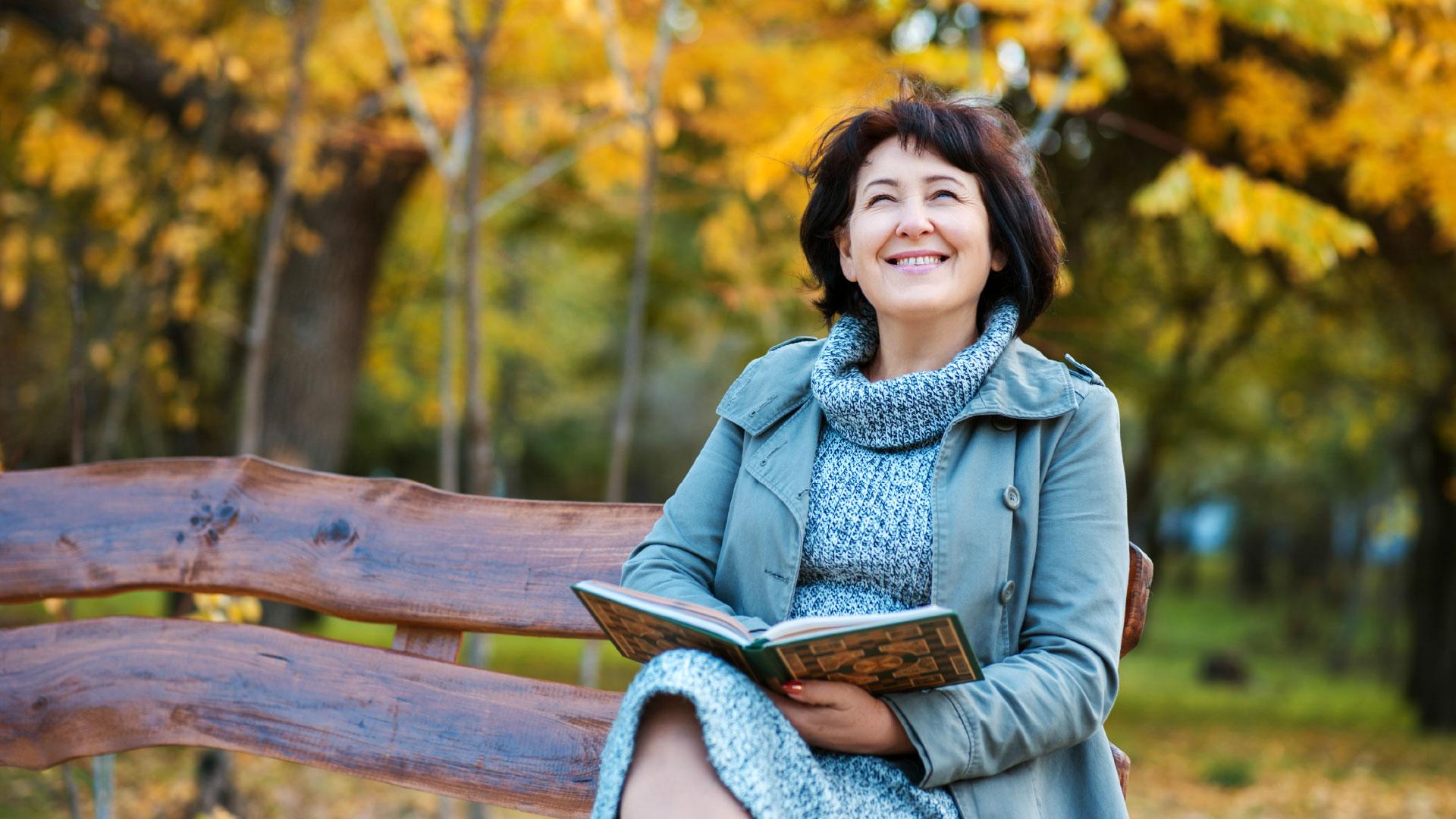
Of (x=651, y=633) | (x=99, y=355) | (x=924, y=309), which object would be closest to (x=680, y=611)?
(x=651, y=633)

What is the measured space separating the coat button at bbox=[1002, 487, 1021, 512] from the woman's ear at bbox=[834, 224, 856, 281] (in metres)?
0.56

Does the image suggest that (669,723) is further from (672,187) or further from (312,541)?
(672,187)

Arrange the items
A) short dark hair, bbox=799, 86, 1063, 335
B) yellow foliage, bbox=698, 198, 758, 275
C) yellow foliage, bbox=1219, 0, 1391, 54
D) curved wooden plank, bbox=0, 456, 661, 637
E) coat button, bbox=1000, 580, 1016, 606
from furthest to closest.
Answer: yellow foliage, bbox=698, 198, 758, 275 → yellow foliage, bbox=1219, 0, 1391, 54 → curved wooden plank, bbox=0, 456, 661, 637 → short dark hair, bbox=799, 86, 1063, 335 → coat button, bbox=1000, 580, 1016, 606

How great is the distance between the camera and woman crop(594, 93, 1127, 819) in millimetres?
1730

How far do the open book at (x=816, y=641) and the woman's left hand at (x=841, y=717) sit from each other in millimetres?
18

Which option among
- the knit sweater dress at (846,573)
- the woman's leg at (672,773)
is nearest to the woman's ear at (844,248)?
the knit sweater dress at (846,573)

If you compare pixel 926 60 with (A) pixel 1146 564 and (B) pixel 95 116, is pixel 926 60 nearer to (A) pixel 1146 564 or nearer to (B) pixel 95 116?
(A) pixel 1146 564

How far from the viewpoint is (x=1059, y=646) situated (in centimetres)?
182

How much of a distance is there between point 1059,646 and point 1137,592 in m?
0.32

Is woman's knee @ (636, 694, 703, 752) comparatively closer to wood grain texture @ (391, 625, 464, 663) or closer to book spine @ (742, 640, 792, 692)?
book spine @ (742, 640, 792, 692)

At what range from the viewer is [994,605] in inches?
74.7

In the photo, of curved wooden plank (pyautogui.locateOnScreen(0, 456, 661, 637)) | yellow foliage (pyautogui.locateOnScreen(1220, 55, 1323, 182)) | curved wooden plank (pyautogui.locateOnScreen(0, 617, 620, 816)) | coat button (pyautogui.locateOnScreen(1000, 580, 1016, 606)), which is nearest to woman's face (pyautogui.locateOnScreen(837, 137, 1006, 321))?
coat button (pyautogui.locateOnScreen(1000, 580, 1016, 606))

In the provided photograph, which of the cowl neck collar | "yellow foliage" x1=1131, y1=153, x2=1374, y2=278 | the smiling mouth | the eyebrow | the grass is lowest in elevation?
the grass

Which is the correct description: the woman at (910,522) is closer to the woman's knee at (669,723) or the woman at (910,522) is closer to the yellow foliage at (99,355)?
the woman's knee at (669,723)
